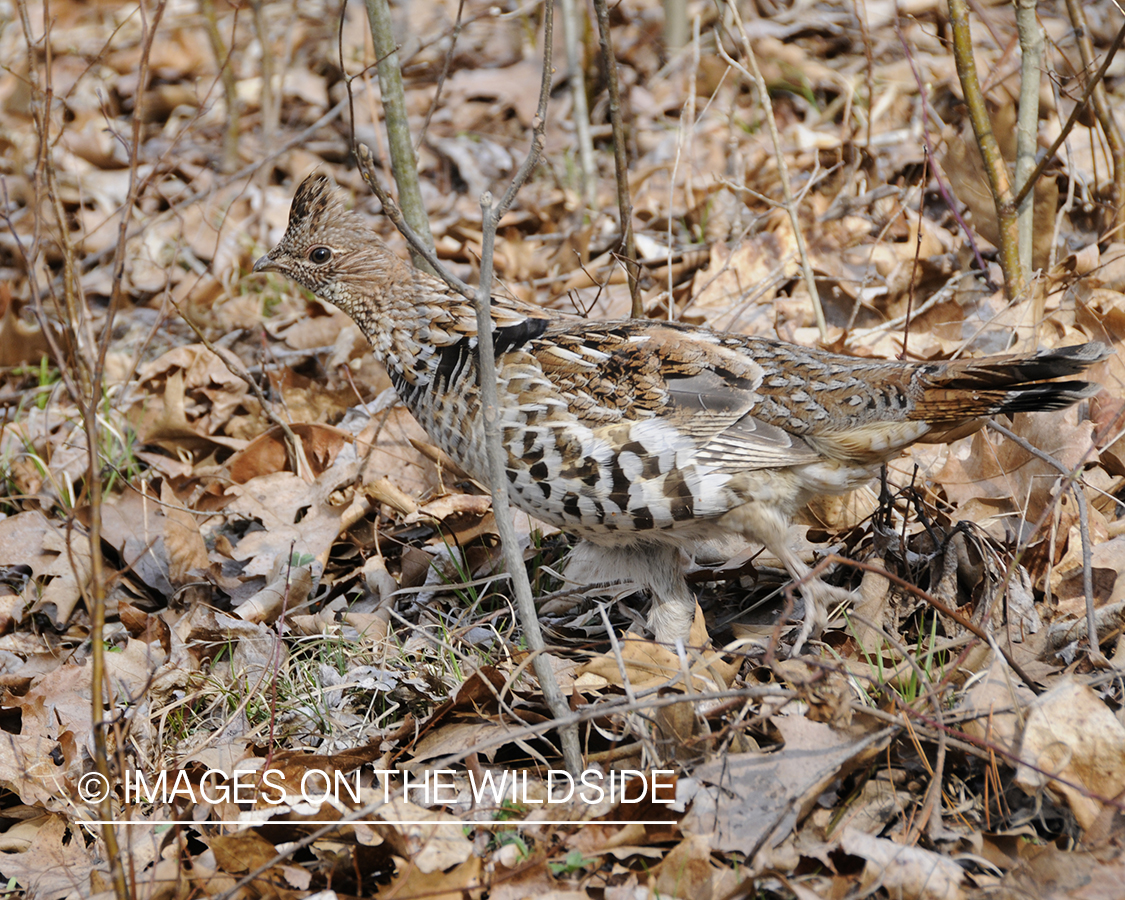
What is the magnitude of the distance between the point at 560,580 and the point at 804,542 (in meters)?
0.99

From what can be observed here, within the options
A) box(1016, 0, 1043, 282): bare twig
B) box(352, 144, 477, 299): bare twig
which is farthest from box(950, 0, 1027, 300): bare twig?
box(352, 144, 477, 299): bare twig

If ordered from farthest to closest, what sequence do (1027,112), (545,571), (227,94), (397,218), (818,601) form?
(227,94) → (1027,112) → (545,571) → (818,601) → (397,218)

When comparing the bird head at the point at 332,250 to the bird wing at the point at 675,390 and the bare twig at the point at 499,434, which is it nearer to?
the bird wing at the point at 675,390

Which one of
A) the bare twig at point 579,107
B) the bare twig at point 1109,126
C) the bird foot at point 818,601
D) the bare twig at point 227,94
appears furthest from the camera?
the bare twig at point 227,94

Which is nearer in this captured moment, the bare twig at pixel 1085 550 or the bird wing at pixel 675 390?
the bare twig at pixel 1085 550

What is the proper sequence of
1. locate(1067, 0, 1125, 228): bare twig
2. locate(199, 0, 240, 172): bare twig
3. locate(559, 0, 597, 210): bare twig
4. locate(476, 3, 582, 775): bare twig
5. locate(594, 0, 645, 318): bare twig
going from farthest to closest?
locate(199, 0, 240, 172): bare twig
locate(559, 0, 597, 210): bare twig
locate(1067, 0, 1125, 228): bare twig
locate(594, 0, 645, 318): bare twig
locate(476, 3, 582, 775): bare twig

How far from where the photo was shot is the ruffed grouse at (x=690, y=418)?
3.34 m

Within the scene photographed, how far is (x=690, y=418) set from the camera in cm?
342

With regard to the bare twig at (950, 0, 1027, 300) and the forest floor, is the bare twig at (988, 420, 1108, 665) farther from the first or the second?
the bare twig at (950, 0, 1027, 300)

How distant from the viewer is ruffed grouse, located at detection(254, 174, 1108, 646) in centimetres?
334

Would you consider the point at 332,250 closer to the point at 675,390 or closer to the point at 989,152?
the point at 675,390

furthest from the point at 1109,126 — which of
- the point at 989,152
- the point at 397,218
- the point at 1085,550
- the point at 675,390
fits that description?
the point at 397,218

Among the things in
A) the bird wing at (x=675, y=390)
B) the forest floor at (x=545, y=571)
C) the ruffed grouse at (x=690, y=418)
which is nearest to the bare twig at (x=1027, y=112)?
the forest floor at (x=545, y=571)

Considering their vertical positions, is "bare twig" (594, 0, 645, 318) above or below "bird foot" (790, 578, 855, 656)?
above
